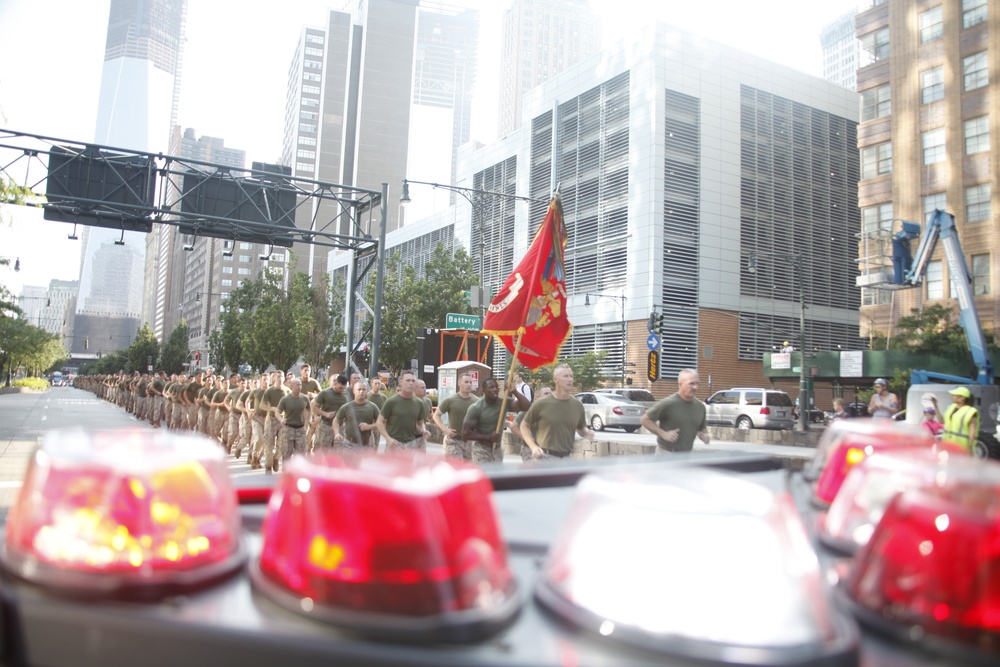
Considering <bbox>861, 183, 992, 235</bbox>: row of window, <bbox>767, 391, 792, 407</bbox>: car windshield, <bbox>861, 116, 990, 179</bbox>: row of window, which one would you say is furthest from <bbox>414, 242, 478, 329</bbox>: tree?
<bbox>861, 116, 990, 179</bbox>: row of window

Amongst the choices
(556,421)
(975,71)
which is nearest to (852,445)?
(556,421)

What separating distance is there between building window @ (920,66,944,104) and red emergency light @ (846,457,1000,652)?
162 ft

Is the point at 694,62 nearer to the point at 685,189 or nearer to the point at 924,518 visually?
the point at 685,189

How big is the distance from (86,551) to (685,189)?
159 ft

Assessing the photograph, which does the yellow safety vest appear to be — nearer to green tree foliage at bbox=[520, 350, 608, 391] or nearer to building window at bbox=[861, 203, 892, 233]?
green tree foliage at bbox=[520, 350, 608, 391]

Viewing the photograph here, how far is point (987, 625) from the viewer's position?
0.95 metres

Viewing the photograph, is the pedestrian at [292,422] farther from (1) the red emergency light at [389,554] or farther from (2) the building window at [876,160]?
(2) the building window at [876,160]

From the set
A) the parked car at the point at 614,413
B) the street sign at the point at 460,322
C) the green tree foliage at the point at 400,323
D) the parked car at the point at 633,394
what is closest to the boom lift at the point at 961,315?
the parked car at the point at 614,413

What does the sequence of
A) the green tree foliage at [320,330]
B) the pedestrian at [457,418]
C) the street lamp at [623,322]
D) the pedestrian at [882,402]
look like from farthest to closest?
the green tree foliage at [320,330] < the street lamp at [623,322] < the pedestrian at [882,402] < the pedestrian at [457,418]

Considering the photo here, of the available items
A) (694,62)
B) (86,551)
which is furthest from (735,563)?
(694,62)

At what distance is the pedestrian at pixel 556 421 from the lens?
909cm

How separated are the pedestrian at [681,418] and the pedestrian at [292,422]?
7630 millimetres

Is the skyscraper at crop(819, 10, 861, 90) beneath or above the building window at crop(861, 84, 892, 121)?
above

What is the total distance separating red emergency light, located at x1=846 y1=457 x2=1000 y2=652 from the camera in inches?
37.6
